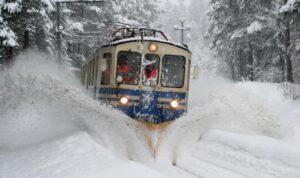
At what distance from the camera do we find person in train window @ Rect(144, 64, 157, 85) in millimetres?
11516

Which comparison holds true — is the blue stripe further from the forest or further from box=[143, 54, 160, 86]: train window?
the forest

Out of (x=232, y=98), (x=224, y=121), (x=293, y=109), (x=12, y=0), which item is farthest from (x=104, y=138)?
(x=293, y=109)

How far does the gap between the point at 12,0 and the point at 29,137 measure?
488 cm

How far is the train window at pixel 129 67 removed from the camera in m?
11.4

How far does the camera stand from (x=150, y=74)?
11.6m

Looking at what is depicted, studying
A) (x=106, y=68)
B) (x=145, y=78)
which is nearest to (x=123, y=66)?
(x=106, y=68)

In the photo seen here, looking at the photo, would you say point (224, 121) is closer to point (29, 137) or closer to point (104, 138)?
point (104, 138)

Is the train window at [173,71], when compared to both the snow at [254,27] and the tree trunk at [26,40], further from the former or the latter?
the snow at [254,27]

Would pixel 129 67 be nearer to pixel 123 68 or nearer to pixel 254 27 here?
pixel 123 68

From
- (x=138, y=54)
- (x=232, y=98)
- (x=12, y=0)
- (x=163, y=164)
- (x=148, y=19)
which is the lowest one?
(x=163, y=164)

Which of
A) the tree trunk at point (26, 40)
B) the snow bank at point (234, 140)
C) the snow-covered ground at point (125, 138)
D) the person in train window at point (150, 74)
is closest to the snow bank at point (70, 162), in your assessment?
the snow-covered ground at point (125, 138)

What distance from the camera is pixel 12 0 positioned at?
13398 millimetres

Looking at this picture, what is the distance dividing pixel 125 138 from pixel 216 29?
22208 millimetres

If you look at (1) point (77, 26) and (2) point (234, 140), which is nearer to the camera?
(2) point (234, 140)
